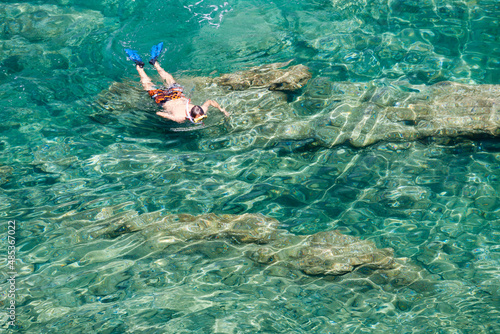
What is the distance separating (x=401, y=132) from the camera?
6.02 metres

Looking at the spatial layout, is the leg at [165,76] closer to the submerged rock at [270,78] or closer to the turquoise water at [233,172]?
the turquoise water at [233,172]

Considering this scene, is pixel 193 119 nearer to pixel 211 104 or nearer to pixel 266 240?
pixel 211 104

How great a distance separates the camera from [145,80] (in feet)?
25.6

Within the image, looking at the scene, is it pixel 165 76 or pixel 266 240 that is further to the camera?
pixel 165 76

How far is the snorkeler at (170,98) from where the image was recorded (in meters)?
6.80

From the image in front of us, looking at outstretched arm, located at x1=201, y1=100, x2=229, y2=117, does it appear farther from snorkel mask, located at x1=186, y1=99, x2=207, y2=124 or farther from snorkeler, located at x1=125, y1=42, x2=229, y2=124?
snorkel mask, located at x1=186, y1=99, x2=207, y2=124

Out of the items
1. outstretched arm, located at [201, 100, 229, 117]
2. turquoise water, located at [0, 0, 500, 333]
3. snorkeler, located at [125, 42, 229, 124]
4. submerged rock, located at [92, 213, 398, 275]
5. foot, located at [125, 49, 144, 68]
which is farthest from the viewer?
foot, located at [125, 49, 144, 68]

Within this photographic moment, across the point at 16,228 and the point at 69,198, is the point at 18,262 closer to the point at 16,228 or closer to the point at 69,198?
the point at 16,228

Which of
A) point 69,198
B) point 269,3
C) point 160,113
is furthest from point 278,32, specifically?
point 69,198

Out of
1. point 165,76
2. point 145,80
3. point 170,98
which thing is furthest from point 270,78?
point 145,80

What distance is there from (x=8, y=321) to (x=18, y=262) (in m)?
0.88

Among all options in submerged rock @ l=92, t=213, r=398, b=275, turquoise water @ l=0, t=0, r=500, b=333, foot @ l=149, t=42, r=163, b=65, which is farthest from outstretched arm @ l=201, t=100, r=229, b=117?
submerged rock @ l=92, t=213, r=398, b=275

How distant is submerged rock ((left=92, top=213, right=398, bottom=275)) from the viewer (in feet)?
14.9

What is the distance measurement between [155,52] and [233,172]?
3.54 metres
